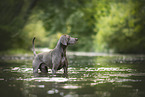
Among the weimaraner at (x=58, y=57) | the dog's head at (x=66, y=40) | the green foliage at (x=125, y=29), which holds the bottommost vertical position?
the weimaraner at (x=58, y=57)

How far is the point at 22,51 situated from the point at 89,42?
42.7 ft

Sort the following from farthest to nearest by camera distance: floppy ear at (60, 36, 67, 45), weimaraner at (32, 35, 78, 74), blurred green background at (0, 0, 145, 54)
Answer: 1. blurred green background at (0, 0, 145, 54)
2. floppy ear at (60, 36, 67, 45)
3. weimaraner at (32, 35, 78, 74)

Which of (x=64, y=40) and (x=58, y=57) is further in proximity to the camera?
(x=64, y=40)

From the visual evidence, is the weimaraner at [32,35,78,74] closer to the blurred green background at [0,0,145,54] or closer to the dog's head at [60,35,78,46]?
the dog's head at [60,35,78,46]

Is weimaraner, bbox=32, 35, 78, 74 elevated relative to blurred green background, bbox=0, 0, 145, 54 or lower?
lower

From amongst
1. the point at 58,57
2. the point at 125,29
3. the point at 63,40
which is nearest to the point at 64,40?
the point at 63,40

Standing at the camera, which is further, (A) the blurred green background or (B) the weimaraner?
(A) the blurred green background

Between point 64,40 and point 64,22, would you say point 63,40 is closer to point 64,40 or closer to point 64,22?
point 64,40

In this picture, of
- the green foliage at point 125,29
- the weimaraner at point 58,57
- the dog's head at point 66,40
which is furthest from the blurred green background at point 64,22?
the dog's head at point 66,40

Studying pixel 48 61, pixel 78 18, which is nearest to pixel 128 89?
pixel 48 61

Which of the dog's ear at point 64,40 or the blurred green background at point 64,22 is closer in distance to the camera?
the dog's ear at point 64,40

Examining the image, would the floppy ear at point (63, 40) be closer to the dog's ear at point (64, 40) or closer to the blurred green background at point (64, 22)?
the dog's ear at point (64, 40)

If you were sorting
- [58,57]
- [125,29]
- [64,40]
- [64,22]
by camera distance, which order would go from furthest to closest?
[64,22]
[125,29]
[64,40]
[58,57]

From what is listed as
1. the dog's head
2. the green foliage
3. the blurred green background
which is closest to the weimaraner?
the dog's head
